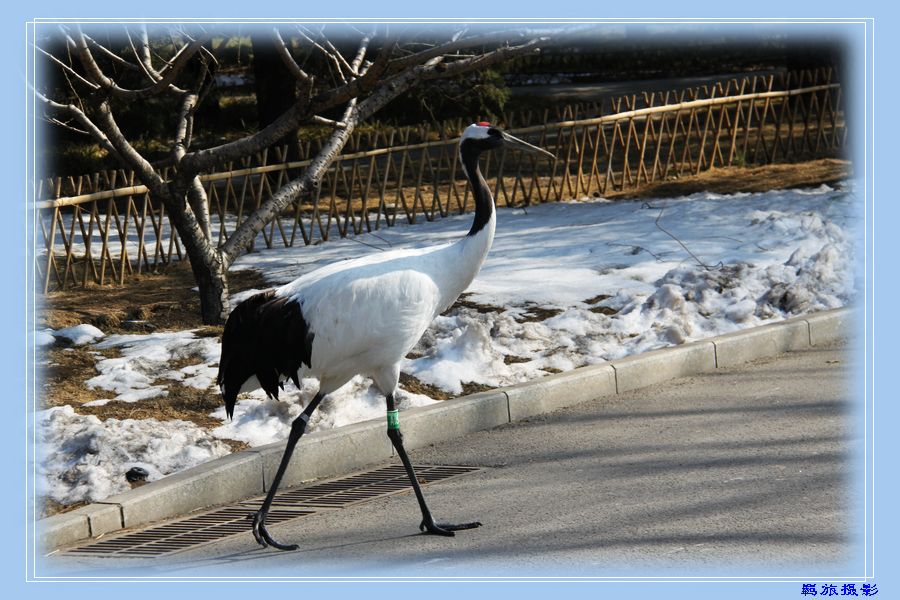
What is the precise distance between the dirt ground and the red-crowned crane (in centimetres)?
108

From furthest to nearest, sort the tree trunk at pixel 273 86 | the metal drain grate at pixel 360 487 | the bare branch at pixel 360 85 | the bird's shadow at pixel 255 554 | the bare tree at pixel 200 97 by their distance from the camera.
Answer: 1. the tree trunk at pixel 273 86
2. the bare tree at pixel 200 97
3. the bare branch at pixel 360 85
4. the metal drain grate at pixel 360 487
5. the bird's shadow at pixel 255 554

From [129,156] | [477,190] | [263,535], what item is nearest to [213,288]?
Answer: [129,156]

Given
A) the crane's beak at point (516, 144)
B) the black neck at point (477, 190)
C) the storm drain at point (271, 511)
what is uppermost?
the crane's beak at point (516, 144)

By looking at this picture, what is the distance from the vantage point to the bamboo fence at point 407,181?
1228 cm

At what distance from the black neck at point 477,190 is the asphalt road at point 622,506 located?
147 centimetres

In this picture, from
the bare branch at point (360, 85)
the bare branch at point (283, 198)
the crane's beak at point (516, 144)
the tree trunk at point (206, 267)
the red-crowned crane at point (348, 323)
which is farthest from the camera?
the bare branch at point (283, 198)

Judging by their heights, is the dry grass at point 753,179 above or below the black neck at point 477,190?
below

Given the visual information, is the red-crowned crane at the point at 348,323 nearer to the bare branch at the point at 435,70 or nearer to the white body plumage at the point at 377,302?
the white body plumage at the point at 377,302

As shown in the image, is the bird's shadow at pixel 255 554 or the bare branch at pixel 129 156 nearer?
the bird's shadow at pixel 255 554

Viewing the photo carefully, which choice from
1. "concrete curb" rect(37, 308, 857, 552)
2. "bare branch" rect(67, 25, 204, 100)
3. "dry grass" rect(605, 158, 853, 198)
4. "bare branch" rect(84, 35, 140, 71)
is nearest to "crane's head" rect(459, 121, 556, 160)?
"concrete curb" rect(37, 308, 857, 552)

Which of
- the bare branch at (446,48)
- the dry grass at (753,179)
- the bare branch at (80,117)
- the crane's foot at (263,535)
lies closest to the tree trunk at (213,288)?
the bare branch at (80,117)

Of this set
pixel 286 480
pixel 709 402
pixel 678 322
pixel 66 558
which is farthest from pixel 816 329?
pixel 66 558

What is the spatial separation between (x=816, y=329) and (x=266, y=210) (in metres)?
4.62

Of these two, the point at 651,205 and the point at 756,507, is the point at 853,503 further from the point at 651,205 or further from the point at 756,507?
the point at 651,205
